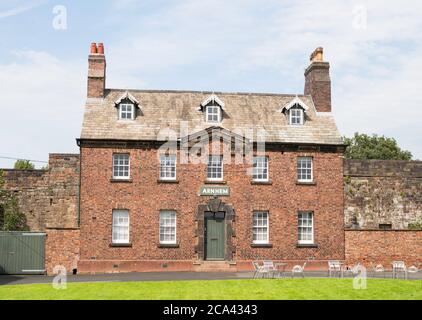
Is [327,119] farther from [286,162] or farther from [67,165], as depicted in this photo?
[67,165]

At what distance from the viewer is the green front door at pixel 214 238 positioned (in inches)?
1272

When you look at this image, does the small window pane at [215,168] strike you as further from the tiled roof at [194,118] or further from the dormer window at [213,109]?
the dormer window at [213,109]

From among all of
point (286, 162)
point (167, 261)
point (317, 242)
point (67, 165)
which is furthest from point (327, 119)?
point (67, 165)

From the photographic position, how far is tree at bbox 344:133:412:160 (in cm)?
7144

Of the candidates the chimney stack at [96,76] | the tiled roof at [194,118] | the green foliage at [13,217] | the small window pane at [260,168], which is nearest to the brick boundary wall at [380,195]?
the tiled roof at [194,118]

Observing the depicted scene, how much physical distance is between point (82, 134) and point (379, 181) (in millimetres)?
19104

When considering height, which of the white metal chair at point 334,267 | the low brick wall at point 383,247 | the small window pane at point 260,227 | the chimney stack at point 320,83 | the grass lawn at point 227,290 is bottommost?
the grass lawn at point 227,290

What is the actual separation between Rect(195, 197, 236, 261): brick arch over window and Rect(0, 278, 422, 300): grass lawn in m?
7.35

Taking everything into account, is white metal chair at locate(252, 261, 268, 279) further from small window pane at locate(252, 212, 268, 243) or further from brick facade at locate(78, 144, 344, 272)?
brick facade at locate(78, 144, 344, 272)

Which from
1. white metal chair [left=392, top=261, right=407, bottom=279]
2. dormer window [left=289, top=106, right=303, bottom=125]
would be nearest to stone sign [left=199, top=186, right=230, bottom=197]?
dormer window [left=289, top=106, right=303, bottom=125]

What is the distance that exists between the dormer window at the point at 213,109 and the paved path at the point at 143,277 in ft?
27.8

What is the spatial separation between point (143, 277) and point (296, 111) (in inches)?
506

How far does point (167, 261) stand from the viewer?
3181 cm

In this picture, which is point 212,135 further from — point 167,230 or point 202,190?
point 167,230
